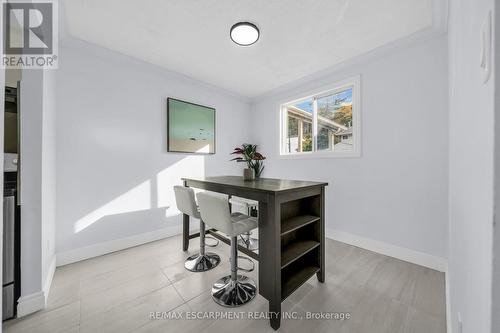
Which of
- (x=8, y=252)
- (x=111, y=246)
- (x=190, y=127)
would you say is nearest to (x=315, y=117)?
(x=190, y=127)

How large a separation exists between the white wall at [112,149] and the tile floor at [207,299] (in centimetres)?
53

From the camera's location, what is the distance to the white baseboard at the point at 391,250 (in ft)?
6.77

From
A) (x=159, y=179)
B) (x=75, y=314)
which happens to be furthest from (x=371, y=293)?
(x=159, y=179)

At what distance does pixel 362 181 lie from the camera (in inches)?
103

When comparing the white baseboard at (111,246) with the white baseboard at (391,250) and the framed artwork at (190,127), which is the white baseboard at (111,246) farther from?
the white baseboard at (391,250)

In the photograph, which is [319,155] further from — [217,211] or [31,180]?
[31,180]

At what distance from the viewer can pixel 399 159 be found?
7.58ft

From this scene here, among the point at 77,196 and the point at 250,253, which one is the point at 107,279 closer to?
the point at 77,196

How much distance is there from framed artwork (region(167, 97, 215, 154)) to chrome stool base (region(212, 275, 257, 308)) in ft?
6.84

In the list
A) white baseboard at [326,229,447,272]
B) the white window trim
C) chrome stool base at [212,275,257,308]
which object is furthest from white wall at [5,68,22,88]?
white baseboard at [326,229,447,272]

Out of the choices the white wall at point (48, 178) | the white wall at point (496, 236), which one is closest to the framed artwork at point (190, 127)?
the white wall at point (48, 178)

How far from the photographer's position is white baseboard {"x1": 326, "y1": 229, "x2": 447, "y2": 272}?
81.2 inches

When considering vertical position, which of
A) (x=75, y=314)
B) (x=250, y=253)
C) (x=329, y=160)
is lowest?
(x=75, y=314)

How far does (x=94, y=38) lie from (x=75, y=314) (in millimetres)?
2763
